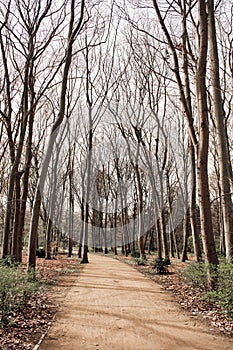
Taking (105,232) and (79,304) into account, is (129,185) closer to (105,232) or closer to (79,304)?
(105,232)

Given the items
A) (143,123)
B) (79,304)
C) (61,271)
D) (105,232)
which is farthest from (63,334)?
(105,232)

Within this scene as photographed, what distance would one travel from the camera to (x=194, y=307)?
274 inches

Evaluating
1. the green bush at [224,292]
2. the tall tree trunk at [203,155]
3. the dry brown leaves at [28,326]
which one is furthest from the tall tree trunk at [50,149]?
the green bush at [224,292]

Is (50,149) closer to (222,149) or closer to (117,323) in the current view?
(222,149)

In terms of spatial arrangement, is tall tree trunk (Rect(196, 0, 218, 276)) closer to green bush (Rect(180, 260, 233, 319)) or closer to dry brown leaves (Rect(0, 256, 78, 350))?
green bush (Rect(180, 260, 233, 319))

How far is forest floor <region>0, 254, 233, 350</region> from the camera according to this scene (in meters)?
4.67

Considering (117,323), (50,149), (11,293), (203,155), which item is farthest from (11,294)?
(50,149)

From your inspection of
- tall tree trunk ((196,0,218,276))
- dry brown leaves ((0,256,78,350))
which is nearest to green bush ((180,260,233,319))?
tall tree trunk ((196,0,218,276))

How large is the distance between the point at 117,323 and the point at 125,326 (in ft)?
0.76

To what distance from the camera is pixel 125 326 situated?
554cm

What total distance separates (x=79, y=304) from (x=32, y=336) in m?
2.39

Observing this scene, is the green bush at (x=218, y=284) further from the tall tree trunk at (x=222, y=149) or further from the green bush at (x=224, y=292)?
the tall tree trunk at (x=222, y=149)

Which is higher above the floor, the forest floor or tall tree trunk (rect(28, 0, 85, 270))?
tall tree trunk (rect(28, 0, 85, 270))

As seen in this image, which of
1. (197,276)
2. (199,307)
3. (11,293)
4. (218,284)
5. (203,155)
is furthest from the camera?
(203,155)
